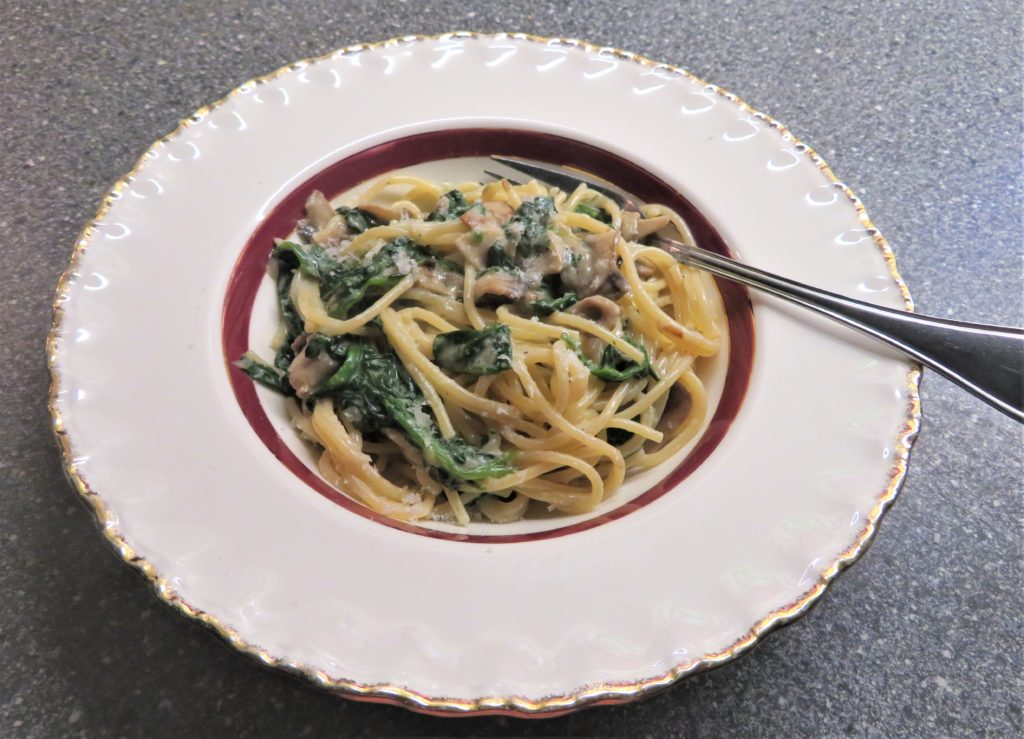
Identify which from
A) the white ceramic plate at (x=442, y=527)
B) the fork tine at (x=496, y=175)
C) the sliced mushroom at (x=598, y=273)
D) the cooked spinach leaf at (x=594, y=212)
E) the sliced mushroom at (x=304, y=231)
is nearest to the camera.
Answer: the white ceramic plate at (x=442, y=527)

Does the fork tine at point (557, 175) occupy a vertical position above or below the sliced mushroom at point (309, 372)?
above

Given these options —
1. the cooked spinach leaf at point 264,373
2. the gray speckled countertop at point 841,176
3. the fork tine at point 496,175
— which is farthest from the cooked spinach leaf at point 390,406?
the fork tine at point 496,175

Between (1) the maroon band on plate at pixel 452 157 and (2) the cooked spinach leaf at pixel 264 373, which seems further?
(2) the cooked spinach leaf at pixel 264 373

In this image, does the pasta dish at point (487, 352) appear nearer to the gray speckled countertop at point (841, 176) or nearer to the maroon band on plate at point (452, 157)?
the maroon band on plate at point (452, 157)

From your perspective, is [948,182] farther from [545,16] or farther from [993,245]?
[545,16]

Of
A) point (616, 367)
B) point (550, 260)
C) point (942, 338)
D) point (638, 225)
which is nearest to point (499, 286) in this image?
point (550, 260)

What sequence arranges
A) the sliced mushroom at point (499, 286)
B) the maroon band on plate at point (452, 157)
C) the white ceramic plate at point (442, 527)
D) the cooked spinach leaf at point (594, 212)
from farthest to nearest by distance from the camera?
the cooked spinach leaf at point (594, 212), the sliced mushroom at point (499, 286), the maroon band on plate at point (452, 157), the white ceramic plate at point (442, 527)

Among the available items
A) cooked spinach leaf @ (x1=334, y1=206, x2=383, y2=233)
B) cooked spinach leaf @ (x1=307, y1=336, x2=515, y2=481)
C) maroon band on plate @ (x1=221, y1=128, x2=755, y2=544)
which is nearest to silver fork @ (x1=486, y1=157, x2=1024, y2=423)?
maroon band on plate @ (x1=221, y1=128, x2=755, y2=544)

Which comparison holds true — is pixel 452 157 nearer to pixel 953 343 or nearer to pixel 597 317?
pixel 597 317
